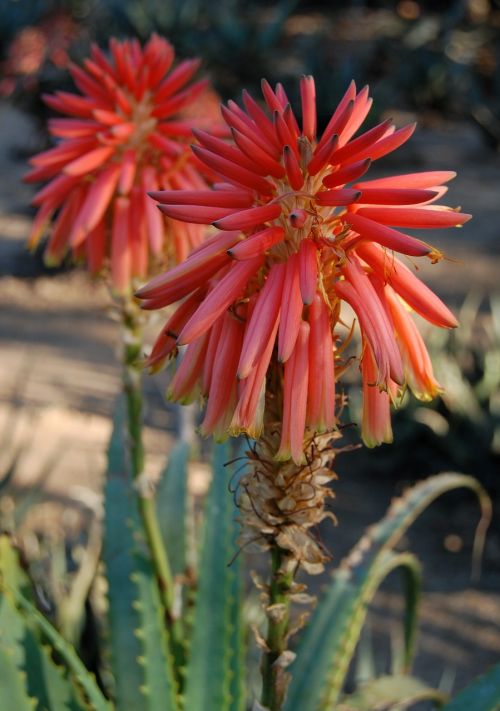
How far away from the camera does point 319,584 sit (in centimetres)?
330

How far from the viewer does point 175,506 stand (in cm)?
205

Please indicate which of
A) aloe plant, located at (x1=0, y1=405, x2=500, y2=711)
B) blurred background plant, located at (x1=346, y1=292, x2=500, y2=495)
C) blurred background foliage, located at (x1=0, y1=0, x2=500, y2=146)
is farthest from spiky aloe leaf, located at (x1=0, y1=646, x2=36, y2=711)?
blurred background foliage, located at (x1=0, y1=0, x2=500, y2=146)

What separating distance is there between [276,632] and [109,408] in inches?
134

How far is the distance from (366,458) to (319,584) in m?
0.95

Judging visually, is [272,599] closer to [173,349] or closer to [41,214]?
[173,349]

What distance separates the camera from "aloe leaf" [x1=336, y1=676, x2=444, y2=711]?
5.70 ft

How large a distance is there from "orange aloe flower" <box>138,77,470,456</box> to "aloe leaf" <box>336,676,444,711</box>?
858 mm

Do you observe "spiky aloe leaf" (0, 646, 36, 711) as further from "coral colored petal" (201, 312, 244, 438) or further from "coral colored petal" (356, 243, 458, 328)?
"coral colored petal" (356, 243, 458, 328)

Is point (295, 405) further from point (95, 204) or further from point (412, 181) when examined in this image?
point (95, 204)

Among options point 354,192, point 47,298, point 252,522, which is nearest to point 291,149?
point 354,192

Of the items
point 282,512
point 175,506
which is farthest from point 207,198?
point 175,506

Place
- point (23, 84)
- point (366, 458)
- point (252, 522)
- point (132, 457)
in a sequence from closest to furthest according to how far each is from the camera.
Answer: point (252, 522) < point (132, 457) < point (366, 458) < point (23, 84)

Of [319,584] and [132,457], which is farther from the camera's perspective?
[319,584]

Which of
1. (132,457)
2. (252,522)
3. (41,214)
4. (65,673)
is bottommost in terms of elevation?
(65,673)
